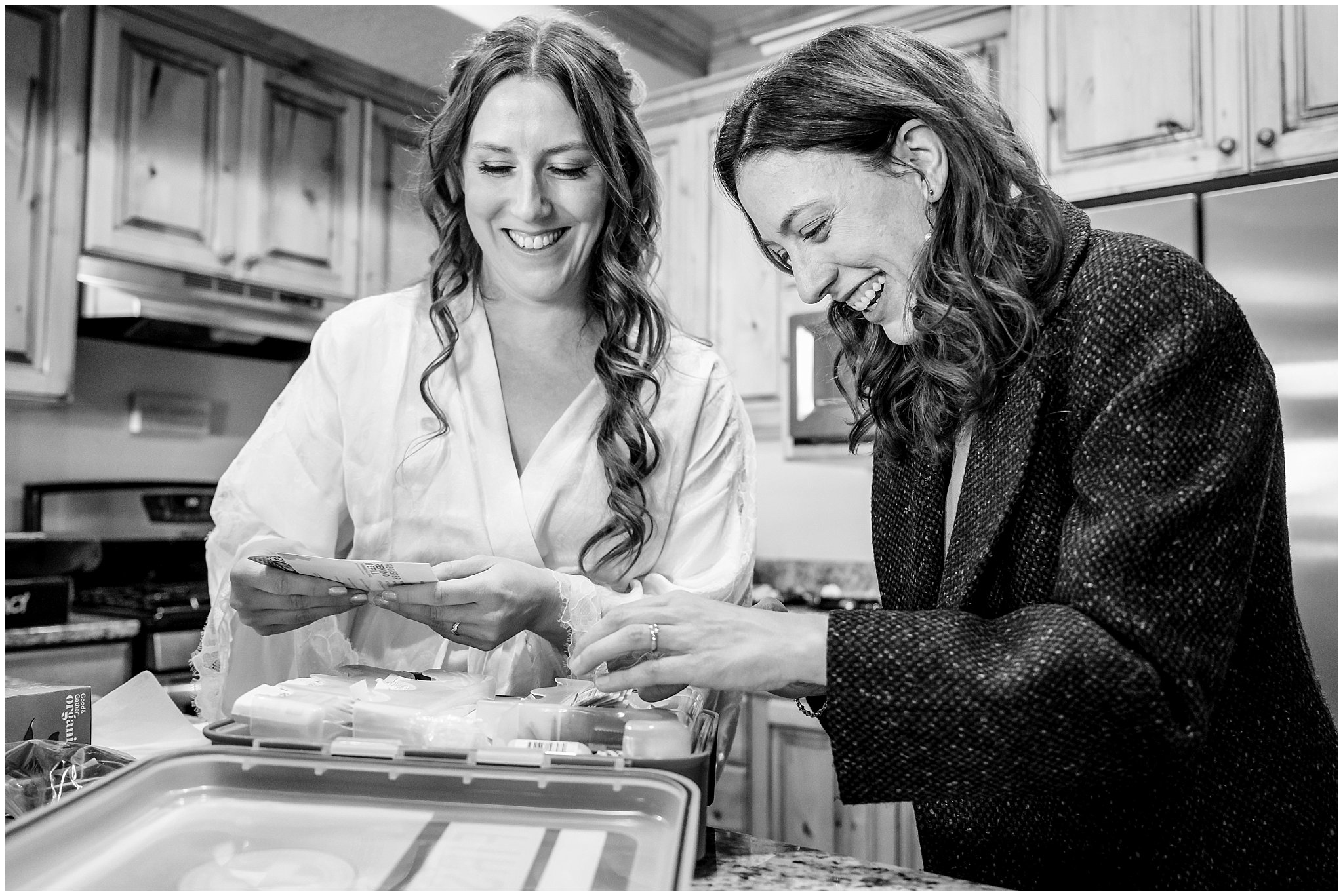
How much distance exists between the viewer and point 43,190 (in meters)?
2.96

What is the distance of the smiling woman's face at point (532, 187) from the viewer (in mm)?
1396

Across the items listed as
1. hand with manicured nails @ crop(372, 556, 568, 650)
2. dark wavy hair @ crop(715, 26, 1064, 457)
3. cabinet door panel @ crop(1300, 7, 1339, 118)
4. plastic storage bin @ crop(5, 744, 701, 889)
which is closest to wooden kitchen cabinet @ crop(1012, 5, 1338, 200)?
cabinet door panel @ crop(1300, 7, 1339, 118)

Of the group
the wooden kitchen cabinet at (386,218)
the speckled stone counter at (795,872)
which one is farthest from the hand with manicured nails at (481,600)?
the wooden kitchen cabinet at (386,218)

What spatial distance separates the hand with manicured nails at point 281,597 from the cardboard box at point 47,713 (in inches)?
7.7

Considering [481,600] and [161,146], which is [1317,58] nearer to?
[481,600]

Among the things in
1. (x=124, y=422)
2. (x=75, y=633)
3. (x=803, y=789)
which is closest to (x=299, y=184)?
(x=124, y=422)

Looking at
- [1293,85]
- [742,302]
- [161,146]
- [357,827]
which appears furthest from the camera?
[742,302]

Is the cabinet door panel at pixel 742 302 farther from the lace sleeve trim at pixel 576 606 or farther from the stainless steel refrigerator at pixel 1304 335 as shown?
the lace sleeve trim at pixel 576 606

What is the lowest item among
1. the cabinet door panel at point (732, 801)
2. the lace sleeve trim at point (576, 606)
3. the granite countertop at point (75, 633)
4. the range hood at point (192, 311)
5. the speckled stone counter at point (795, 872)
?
the cabinet door panel at point (732, 801)

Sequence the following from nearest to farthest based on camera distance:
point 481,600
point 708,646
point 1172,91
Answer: point 708,646, point 481,600, point 1172,91

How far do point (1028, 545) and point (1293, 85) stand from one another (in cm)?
204

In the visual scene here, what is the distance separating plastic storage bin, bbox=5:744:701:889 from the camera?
2.28 feet

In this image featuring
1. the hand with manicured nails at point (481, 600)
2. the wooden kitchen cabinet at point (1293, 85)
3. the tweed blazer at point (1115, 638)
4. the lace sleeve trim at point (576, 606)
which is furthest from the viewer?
the wooden kitchen cabinet at point (1293, 85)

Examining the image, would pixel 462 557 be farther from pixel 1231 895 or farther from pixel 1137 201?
pixel 1137 201
